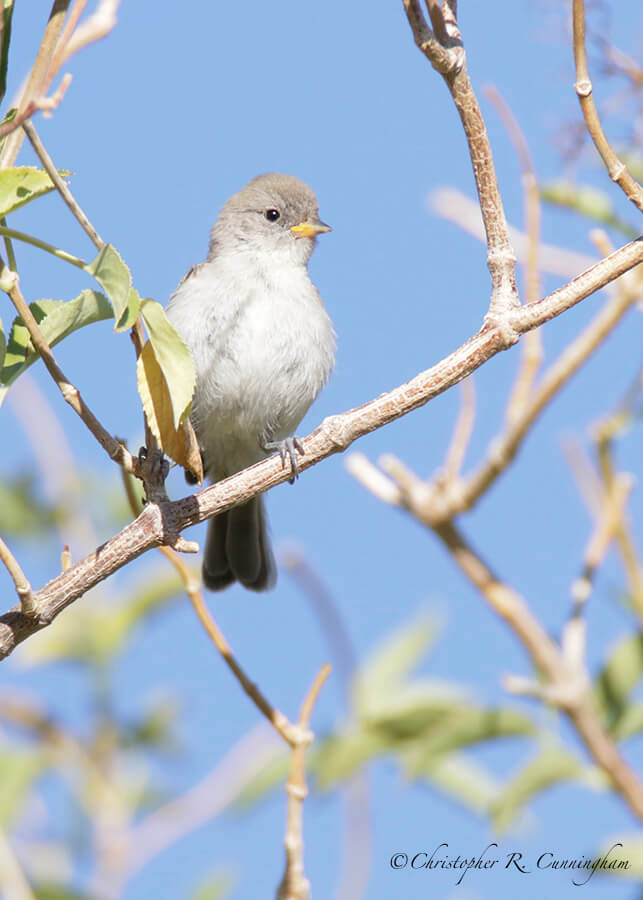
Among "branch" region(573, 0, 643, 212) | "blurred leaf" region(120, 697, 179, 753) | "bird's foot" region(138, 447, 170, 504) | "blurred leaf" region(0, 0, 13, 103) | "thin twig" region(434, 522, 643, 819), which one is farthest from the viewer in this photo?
"blurred leaf" region(120, 697, 179, 753)

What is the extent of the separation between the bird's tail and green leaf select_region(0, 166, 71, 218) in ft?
9.14

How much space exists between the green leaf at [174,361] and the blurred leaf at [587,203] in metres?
1.29

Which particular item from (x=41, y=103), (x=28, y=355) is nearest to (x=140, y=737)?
(x=28, y=355)

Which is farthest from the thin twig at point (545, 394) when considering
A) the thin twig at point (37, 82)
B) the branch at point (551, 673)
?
the thin twig at point (37, 82)

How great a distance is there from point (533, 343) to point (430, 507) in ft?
1.43

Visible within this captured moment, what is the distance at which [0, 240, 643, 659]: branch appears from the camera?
1.71 meters

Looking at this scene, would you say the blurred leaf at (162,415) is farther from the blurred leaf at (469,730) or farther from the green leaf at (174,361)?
the blurred leaf at (469,730)

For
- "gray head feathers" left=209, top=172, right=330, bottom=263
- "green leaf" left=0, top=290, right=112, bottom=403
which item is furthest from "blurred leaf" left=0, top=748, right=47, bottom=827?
"gray head feathers" left=209, top=172, right=330, bottom=263

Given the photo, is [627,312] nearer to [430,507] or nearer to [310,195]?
[430,507]

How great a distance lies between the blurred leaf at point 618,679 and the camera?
2.24 metres

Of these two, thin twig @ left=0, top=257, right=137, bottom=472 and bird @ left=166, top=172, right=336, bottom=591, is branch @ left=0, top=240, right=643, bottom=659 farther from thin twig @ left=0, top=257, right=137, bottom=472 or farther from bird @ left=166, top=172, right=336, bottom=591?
bird @ left=166, top=172, right=336, bottom=591

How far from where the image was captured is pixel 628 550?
243 centimetres

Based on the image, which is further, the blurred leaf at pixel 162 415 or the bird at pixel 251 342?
the bird at pixel 251 342

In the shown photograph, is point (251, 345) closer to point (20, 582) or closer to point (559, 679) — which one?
point (559, 679)
